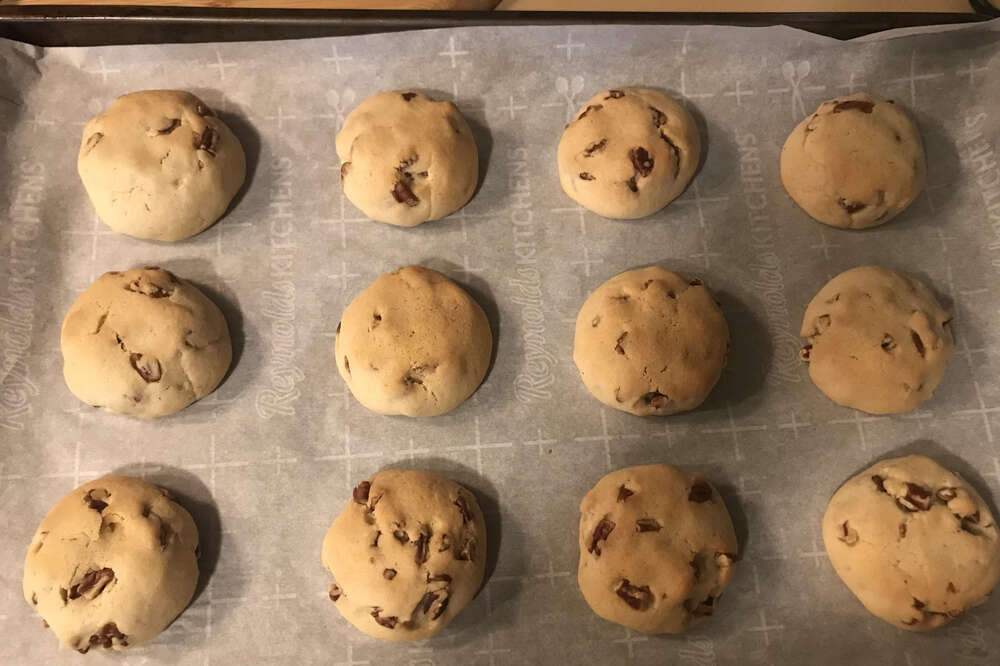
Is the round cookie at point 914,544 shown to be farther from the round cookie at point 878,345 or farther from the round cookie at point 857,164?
the round cookie at point 857,164


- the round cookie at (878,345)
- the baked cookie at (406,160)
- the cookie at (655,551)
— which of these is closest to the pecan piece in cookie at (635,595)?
the cookie at (655,551)

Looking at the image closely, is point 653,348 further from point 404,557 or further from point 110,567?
point 110,567

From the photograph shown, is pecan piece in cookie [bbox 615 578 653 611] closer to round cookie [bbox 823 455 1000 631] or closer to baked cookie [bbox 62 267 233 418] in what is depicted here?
round cookie [bbox 823 455 1000 631]

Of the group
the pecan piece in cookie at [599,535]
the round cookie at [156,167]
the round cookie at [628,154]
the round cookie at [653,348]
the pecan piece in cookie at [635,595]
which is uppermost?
the round cookie at [628,154]

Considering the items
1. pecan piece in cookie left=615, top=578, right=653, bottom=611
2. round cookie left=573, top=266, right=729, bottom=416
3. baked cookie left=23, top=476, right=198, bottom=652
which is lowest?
baked cookie left=23, top=476, right=198, bottom=652

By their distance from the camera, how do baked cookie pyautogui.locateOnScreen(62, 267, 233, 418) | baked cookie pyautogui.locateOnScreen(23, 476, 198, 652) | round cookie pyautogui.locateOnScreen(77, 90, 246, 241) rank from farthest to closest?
round cookie pyautogui.locateOnScreen(77, 90, 246, 241), baked cookie pyautogui.locateOnScreen(62, 267, 233, 418), baked cookie pyautogui.locateOnScreen(23, 476, 198, 652)

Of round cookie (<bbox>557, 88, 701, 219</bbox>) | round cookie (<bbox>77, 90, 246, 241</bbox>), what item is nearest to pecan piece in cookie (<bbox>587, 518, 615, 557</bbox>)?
round cookie (<bbox>557, 88, 701, 219</bbox>)
